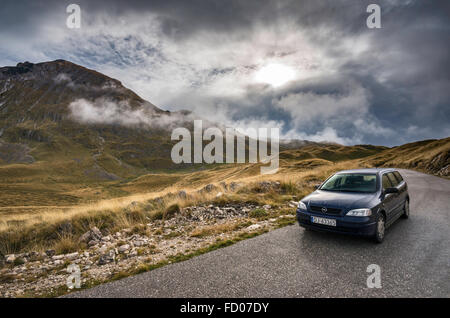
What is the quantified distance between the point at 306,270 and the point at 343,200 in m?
2.46

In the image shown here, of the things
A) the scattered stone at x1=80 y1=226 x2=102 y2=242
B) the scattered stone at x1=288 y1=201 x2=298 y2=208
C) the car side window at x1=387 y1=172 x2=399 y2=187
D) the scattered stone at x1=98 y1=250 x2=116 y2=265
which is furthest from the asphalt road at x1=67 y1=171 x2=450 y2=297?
the scattered stone at x1=288 y1=201 x2=298 y2=208

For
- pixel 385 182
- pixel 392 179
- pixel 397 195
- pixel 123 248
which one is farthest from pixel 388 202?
pixel 123 248

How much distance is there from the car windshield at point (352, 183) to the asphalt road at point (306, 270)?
145cm

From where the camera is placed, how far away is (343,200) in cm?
576

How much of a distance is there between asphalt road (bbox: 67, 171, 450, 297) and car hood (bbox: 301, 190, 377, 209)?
1000 mm

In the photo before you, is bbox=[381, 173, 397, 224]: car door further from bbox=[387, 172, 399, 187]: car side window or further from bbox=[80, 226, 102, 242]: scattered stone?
bbox=[80, 226, 102, 242]: scattered stone

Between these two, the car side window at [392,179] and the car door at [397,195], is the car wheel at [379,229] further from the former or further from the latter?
the car side window at [392,179]

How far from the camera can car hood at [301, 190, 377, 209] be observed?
215 inches

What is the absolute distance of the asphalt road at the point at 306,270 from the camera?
364 cm

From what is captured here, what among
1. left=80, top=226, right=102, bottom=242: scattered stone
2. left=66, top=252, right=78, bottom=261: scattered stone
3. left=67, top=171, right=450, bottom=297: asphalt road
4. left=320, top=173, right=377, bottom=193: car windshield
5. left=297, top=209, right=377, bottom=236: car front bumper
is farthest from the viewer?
left=80, top=226, right=102, bottom=242: scattered stone
